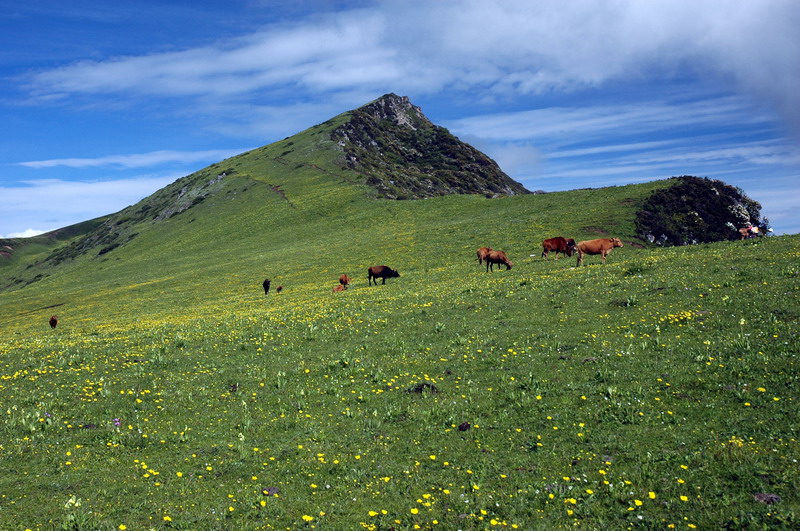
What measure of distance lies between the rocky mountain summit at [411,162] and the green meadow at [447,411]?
87.7 m

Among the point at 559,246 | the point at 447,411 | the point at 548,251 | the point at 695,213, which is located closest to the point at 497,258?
the point at 548,251

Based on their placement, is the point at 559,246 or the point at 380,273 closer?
the point at 559,246

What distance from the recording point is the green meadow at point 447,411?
357 inches

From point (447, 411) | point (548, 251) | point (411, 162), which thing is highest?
point (411, 162)

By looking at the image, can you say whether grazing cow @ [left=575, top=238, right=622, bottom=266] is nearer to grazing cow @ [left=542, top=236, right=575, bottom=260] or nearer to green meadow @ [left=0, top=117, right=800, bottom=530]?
green meadow @ [left=0, top=117, right=800, bottom=530]

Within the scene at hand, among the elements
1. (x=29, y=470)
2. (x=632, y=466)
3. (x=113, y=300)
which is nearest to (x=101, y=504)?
(x=29, y=470)

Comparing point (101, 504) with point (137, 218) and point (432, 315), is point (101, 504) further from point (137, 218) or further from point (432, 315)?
point (137, 218)

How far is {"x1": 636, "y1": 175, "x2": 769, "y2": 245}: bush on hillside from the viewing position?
56.1m

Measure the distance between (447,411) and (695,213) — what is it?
210 ft

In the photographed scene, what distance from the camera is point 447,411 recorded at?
13.3 metres

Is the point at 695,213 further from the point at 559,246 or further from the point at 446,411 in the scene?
the point at 446,411

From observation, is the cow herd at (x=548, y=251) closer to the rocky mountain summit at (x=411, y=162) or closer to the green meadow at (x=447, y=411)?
the green meadow at (x=447, y=411)

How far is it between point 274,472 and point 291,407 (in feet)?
11.4

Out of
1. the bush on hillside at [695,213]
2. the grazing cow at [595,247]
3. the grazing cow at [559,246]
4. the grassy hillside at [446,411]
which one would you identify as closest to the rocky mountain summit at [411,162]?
the bush on hillside at [695,213]
